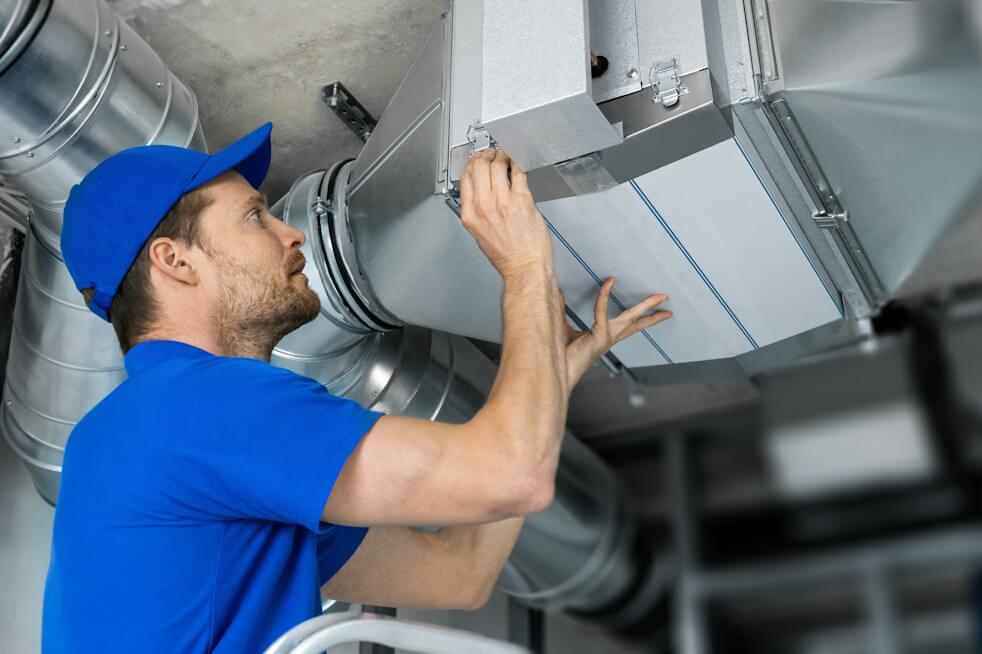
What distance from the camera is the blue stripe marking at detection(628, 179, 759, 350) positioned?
108 cm

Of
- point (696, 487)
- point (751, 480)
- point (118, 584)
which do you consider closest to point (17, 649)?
point (118, 584)

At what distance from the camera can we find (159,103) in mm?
1294

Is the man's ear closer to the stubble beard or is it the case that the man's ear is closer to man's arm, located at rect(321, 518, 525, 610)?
the stubble beard

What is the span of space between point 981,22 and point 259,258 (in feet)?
2.62

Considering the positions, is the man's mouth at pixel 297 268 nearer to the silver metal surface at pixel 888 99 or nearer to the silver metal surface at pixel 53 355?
the silver metal surface at pixel 53 355

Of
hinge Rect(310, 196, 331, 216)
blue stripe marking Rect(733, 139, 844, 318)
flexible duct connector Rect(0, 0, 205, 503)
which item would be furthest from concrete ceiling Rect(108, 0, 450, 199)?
blue stripe marking Rect(733, 139, 844, 318)

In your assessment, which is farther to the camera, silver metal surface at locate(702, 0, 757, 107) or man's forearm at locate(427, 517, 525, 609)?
man's forearm at locate(427, 517, 525, 609)

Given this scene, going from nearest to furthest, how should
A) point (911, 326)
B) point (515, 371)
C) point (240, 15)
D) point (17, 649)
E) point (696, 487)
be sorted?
point (515, 371)
point (240, 15)
point (17, 649)
point (911, 326)
point (696, 487)

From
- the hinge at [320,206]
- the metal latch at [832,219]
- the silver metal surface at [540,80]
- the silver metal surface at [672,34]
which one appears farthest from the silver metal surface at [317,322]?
the metal latch at [832,219]

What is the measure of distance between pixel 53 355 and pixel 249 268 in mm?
561

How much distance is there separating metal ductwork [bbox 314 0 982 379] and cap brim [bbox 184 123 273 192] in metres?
0.18

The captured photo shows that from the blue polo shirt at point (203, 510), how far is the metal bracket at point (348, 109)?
2.85 feet

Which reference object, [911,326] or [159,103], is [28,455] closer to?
[159,103]

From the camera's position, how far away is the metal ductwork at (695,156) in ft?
3.01
